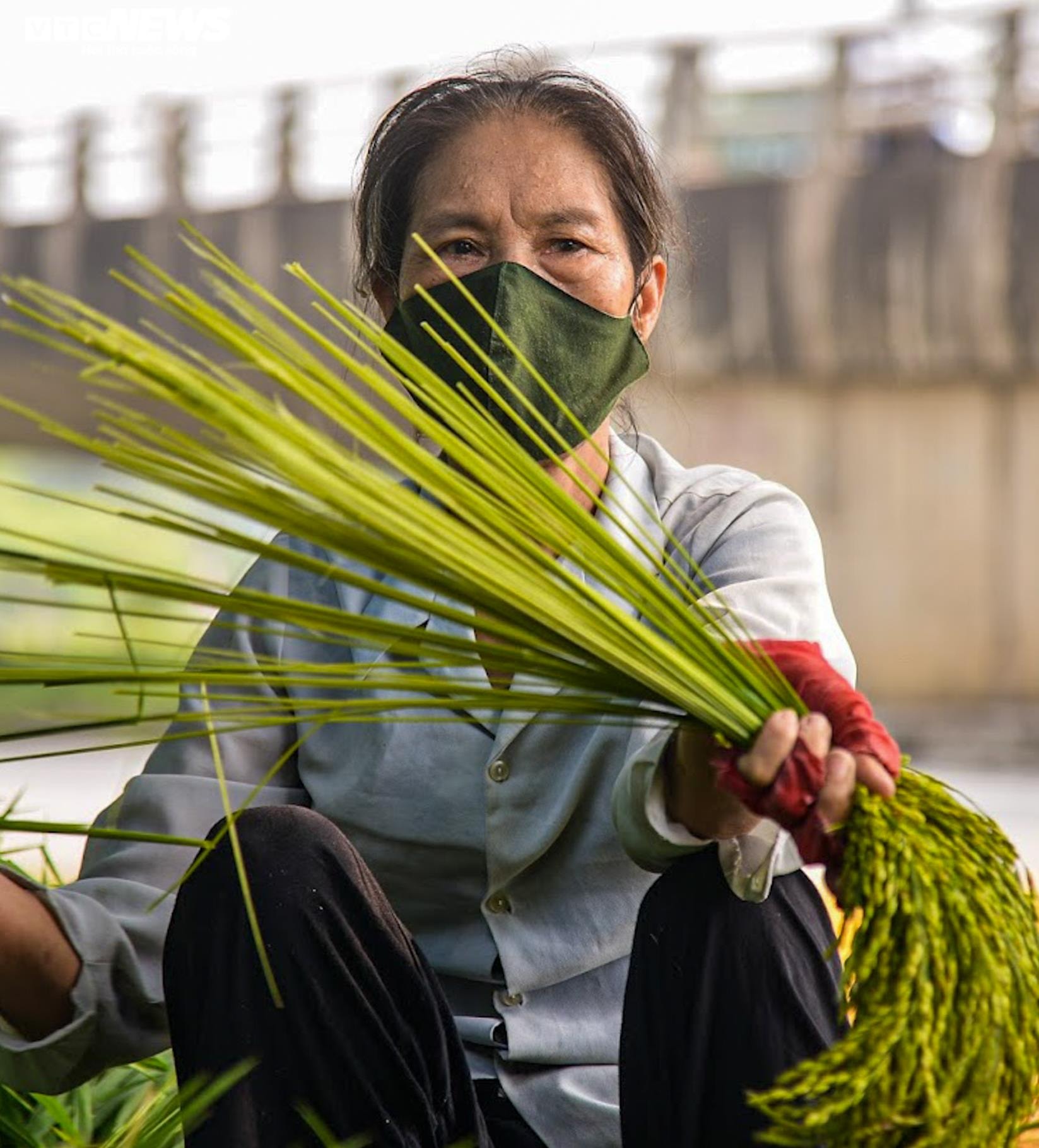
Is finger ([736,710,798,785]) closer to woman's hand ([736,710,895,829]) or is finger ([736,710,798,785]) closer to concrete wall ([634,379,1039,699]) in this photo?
woman's hand ([736,710,895,829])

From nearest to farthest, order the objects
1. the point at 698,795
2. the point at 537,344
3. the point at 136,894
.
Answer: the point at 698,795 → the point at 136,894 → the point at 537,344

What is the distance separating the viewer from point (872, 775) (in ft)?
3.77

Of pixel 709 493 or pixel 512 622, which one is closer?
pixel 512 622

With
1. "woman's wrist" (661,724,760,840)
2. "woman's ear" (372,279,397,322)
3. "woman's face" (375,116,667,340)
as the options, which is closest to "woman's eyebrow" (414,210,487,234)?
"woman's face" (375,116,667,340)

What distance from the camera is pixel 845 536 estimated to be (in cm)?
989

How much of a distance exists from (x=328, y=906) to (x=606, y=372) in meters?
0.62

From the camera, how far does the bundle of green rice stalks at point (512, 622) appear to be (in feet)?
3.66

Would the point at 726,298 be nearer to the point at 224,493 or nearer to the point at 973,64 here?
the point at 973,64

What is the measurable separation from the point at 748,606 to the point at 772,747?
358 millimetres

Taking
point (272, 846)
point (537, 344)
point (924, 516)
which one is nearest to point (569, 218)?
point (537, 344)

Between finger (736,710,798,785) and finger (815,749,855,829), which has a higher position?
finger (736,710,798,785)

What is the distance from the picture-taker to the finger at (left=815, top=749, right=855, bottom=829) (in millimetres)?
1145

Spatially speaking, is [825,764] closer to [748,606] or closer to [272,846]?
[748,606]

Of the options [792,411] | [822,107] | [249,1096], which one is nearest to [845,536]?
[792,411]
